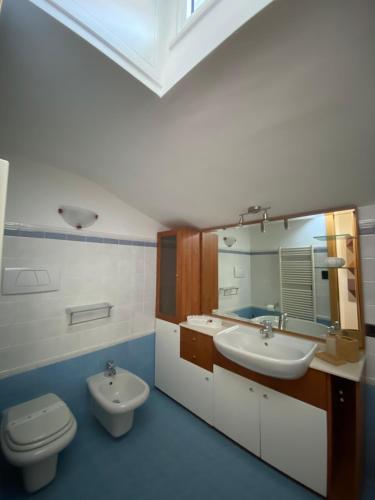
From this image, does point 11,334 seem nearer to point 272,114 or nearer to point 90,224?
point 90,224

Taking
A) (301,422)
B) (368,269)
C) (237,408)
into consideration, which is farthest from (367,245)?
(237,408)

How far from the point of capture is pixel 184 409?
201cm

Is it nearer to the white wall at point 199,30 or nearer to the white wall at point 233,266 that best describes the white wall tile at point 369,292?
the white wall at point 233,266

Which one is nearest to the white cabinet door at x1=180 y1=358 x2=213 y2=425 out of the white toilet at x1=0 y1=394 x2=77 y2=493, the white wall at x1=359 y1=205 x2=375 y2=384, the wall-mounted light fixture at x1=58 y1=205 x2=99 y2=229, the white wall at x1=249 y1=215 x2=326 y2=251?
the white toilet at x1=0 y1=394 x2=77 y2=493

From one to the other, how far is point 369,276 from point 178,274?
1.56 meters

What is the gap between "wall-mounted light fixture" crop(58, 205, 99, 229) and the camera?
179 cm

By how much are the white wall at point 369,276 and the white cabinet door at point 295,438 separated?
493mm

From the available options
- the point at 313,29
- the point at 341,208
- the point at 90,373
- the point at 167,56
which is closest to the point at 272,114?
the point at 313,29

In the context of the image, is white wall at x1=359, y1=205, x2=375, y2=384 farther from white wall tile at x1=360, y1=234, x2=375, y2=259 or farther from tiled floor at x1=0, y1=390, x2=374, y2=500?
tiled floor at x1=0, y1=390, x2=374, y2=500

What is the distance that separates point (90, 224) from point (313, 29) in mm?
1888

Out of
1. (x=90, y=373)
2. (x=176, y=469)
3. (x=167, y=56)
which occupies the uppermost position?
(x=167, y=56)

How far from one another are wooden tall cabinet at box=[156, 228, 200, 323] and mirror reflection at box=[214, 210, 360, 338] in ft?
0.92

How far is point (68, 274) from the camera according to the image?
180cm

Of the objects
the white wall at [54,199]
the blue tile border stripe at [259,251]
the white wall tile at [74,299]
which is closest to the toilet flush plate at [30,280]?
the white wall tile at [74,299]
